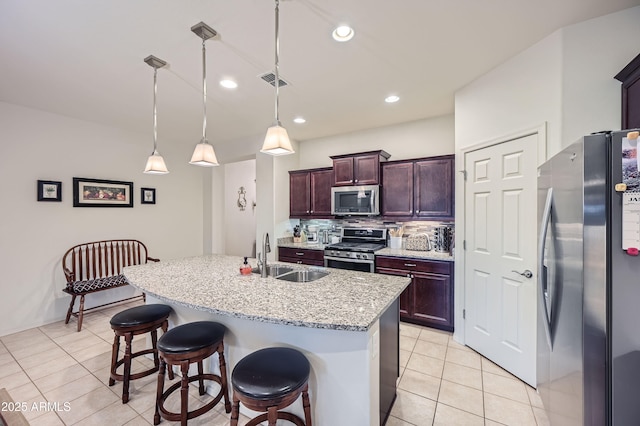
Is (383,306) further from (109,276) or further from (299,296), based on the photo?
(109,276)

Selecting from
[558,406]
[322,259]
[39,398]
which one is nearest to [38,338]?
[39,398]

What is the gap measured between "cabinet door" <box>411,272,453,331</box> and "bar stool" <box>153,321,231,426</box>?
7.81 feet

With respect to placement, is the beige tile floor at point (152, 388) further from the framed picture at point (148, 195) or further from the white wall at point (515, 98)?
the framed picture at point (148, 195)

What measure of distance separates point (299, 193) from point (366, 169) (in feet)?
4.39

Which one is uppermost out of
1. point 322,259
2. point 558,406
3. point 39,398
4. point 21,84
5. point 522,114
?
point 21,84

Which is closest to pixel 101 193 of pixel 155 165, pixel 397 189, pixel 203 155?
pixel 155 165

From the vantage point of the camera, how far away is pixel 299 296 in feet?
5.41

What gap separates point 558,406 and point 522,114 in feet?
6.86

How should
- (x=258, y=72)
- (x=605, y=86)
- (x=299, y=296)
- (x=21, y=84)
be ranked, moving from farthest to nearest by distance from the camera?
(x=21, y=84) < (x=258, y=72) < (x=605, y=86) < (x=299, y=296)

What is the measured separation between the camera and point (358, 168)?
13.1 ft

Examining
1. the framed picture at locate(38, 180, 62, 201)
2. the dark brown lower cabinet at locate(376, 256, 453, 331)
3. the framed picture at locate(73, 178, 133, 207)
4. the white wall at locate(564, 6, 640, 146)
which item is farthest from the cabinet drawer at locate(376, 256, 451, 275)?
the framed picture at locate(38, 180, 62, 201)

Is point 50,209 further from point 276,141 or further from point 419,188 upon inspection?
point 419,188

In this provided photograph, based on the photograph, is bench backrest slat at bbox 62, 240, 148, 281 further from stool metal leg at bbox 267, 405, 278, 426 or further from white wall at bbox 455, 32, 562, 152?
white wall at bbox 455, 32, 562, 152

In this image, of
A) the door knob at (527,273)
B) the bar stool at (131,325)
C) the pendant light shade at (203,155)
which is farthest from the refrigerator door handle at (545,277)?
the bar stool at (131,325)
